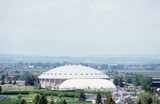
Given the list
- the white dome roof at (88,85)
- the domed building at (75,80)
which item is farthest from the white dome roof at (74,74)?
the white dome roof at (88,85)

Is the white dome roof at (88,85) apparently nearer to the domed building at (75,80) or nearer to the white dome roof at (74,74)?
the domed building at (75,80)

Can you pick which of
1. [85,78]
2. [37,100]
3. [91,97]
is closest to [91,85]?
[85,78]

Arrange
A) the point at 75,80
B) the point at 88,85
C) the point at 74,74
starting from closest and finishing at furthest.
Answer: the point at 88,85
the point at 75,80
the point at 74,74

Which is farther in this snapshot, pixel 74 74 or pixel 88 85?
pixel 74 74

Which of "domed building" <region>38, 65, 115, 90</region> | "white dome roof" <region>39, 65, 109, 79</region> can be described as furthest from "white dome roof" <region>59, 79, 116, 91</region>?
"white dome roof" <region>39, 65, 109, 79</region>

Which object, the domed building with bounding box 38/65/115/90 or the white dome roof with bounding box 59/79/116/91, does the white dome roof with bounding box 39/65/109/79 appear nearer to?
the domed building with bounding box 38/65/115/90

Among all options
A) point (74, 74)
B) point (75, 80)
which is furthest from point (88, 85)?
point (74, 74)

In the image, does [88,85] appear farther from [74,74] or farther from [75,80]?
[74,74]

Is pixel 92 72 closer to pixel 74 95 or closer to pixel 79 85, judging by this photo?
pixel 79 85
